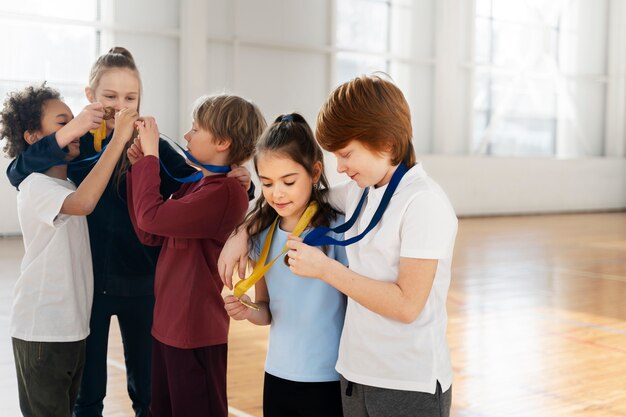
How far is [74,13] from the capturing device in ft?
31.5

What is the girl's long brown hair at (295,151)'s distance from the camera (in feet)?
6.18

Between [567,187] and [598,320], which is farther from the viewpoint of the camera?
[567,187]

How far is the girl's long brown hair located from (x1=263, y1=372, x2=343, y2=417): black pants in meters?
0.38

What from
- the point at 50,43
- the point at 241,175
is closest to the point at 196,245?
the point at 241,175

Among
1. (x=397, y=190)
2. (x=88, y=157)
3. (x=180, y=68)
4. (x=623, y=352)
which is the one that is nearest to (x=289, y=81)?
(x=180, y=68)

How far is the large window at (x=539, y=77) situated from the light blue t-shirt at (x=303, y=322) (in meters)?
12.0

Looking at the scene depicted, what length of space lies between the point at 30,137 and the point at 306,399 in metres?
1.09

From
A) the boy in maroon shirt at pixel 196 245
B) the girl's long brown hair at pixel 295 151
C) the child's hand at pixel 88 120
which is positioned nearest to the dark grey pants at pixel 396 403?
the girl's long brown hair at pixel 295 151

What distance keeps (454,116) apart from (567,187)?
10.2ft

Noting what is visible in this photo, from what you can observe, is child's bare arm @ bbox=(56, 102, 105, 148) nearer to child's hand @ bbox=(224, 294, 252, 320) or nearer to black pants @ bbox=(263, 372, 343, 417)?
child's hand @ bbox=(224, 294, 252, 320)

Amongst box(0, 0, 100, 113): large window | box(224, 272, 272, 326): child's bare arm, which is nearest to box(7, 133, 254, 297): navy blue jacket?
box(224, 272, 272, 326): child's bare arm

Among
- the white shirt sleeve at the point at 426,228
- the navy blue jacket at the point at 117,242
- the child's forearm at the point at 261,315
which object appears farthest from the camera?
the navy blue jacket at the point at 117,242

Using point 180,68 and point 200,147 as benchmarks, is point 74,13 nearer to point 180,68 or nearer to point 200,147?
point 180,68

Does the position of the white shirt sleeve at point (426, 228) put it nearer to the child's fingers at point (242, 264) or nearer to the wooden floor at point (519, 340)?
the child's fingers at point (242, 264)
